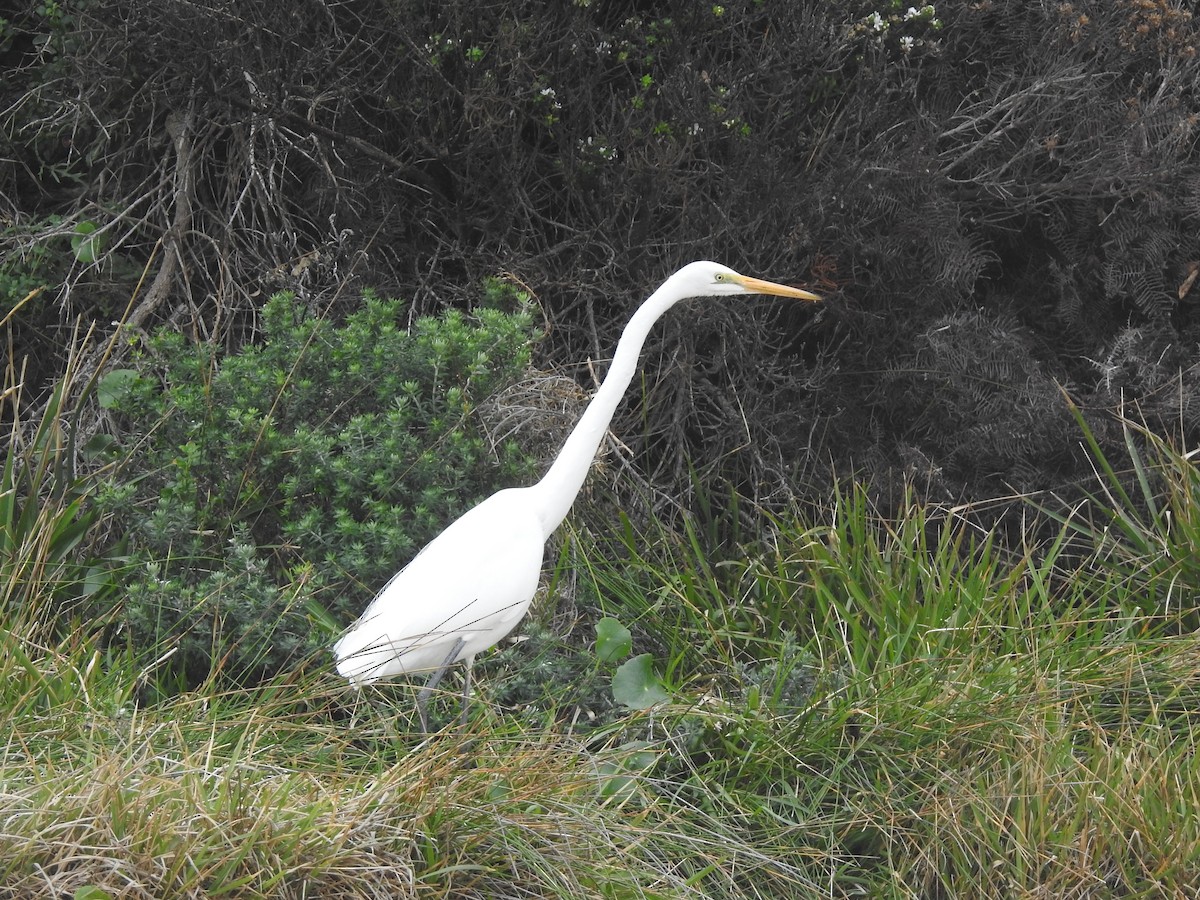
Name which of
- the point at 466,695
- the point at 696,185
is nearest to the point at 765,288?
the point at 696,185

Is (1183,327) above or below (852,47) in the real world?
below

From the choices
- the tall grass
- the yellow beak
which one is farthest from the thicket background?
the tall grass

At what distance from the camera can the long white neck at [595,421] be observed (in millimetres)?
3105

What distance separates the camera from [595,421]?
3.14m

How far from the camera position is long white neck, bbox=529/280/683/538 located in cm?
311

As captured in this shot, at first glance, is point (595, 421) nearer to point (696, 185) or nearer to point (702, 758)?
point (702, 758)

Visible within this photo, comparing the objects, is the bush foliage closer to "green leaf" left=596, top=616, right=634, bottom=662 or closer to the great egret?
the great egret

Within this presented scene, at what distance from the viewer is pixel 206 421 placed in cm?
349

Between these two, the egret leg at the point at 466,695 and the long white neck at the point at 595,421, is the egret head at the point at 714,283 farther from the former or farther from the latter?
the egret leg at the point at 466,695

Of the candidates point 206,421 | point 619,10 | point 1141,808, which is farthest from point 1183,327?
point 206,421

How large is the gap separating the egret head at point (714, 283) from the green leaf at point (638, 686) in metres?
0.91

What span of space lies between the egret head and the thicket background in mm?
756

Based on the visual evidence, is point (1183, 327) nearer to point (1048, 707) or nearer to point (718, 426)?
point (718, 426)

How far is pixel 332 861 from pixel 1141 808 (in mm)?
1572
